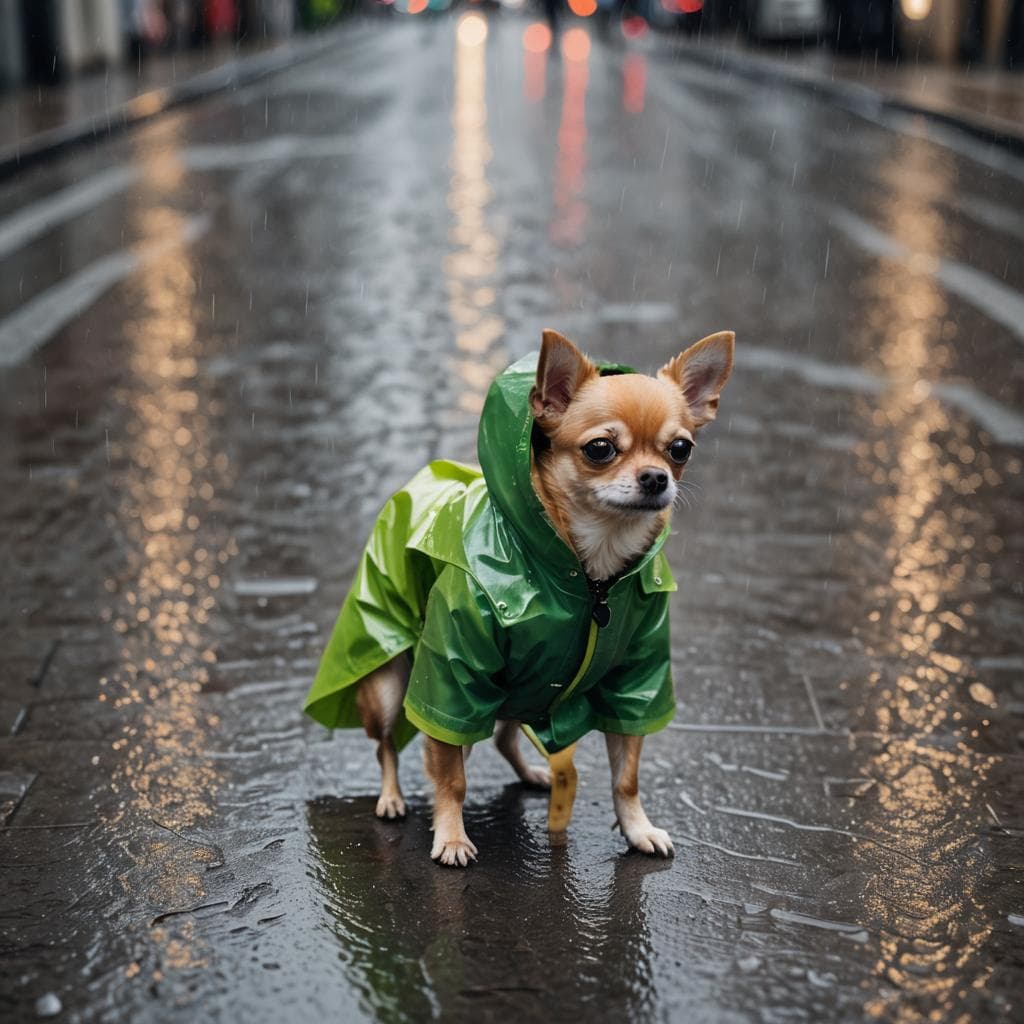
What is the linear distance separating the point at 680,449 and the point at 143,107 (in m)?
21.3

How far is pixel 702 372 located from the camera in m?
3.80

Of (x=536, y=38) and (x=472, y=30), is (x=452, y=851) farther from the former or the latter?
(x=472, y=30)

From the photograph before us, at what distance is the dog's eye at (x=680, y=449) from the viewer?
3662 millimetres

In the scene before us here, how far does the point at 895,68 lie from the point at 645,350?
26.0 m

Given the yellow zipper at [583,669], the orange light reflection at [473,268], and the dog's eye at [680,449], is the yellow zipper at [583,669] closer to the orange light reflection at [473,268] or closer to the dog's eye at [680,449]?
the dog's eye at [680,449]

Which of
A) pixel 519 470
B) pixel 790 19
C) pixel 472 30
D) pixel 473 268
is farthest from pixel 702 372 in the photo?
pixel 472 30

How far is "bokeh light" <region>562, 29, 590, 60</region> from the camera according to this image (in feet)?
146

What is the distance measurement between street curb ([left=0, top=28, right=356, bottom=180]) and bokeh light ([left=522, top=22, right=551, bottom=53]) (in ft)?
31.7

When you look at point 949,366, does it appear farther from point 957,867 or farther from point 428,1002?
point 428,1002

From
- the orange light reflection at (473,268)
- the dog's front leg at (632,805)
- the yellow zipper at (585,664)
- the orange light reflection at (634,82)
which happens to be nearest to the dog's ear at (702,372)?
the yellow zipper at (585,664)

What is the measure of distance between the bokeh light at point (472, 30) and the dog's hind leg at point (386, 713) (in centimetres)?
4914

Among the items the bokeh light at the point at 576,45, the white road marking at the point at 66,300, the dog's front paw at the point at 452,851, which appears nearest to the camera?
the dog's front paw at the point at 452,851

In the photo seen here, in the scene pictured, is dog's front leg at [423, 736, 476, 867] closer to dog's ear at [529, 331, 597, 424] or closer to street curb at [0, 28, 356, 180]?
dog's ear at [529, 331, 597, 424]

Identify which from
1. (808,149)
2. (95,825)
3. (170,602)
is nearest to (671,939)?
(95,825)
